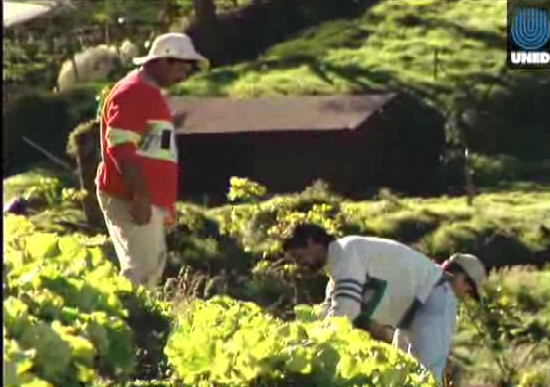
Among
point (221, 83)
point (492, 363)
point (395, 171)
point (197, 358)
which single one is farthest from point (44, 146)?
point (197, 358)

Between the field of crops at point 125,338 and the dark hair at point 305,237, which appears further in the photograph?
the dark hair at point 305,237

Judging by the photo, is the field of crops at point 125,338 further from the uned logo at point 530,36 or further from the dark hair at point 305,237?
the uned logo at point 530,36

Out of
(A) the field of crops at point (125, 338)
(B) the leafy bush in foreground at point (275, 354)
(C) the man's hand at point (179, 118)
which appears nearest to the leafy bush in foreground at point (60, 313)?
(A) the field of crops at point (125, 338)

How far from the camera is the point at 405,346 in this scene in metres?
6.86

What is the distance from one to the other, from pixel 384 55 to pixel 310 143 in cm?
417

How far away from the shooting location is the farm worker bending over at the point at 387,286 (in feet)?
20.2

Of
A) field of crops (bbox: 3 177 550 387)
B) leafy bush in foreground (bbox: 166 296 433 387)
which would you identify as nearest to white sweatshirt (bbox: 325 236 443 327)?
field of crops (bbox: 3 177 550 387)

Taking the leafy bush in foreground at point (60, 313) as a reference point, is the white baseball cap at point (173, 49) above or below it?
below

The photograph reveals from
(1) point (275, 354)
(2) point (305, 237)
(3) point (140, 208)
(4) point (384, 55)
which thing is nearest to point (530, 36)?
(3) point (140, 208)

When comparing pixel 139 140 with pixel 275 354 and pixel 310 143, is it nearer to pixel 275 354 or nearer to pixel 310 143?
pixel 275 354

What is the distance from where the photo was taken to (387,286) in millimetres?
6469

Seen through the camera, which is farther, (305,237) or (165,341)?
(305,237)

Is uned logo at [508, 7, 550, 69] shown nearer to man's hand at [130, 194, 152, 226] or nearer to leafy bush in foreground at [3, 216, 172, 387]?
man's hand at [130, 194, 152, 226]

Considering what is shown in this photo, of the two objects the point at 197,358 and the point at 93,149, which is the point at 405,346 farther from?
the point at 93,149
